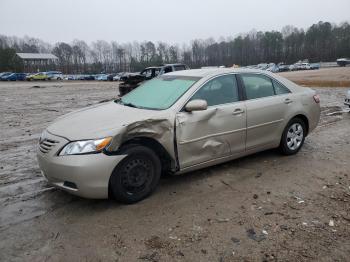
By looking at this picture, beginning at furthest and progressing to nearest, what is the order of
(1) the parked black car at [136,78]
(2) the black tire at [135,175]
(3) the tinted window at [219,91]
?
(1) the parked black car at [136,78] < (3) the tinted window at [219,91] < (2) the black tire at [135,175]

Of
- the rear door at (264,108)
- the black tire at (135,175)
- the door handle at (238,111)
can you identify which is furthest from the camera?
the rear door at (264,108)

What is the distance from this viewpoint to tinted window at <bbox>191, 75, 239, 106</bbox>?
4578 millimetres

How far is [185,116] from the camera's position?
13.9ft

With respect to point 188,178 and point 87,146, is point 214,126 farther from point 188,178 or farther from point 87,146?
point 87,146

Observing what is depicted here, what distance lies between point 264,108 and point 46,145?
329 cm

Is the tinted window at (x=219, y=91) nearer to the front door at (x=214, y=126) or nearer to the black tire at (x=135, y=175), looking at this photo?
the front door at (x=214, y=126)

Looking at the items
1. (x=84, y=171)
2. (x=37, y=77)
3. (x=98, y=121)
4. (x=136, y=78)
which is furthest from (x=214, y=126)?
(x=37, y=77)

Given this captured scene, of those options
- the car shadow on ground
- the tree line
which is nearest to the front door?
the car shadow on ground

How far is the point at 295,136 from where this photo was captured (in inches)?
225

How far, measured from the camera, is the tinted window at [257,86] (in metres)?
5.08

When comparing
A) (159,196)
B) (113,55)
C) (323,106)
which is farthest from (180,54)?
(159,196)

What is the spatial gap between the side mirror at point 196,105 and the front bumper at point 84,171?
110 centimetres

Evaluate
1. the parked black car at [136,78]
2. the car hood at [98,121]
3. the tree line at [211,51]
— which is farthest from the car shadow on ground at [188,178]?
the tree line at [211,51]

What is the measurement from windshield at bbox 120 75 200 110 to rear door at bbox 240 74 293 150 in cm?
99
